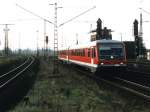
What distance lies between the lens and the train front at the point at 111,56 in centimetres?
2794

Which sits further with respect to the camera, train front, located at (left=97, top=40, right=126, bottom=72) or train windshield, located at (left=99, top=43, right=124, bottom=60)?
train windshield, located at (left=99, top=43, right=124, bottom=60)

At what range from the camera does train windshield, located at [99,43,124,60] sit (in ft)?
93.0

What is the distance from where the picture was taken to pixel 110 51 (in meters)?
28.6

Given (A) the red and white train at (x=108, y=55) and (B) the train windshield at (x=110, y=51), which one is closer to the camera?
(A) the red and white train at (x=108, y=55)

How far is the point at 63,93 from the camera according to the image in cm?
1956

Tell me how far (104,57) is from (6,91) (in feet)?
27.9

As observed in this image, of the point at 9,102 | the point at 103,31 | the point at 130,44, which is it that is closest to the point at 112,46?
the point at 9,102

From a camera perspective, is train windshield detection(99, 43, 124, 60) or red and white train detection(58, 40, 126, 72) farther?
train windshield detection(99, 43, 124, 60)

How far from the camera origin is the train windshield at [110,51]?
28.4 metres

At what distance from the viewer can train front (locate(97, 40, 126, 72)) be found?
27938 mm

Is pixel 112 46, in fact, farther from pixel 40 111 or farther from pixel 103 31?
pixel 103 31

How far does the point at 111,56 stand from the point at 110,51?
423mm

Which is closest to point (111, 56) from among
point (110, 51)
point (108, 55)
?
point (108, 55)

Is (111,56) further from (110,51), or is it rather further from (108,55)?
(110,51)
